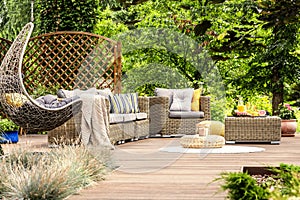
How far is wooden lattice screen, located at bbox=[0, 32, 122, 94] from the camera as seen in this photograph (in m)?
9.09

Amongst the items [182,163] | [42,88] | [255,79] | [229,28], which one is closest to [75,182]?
[182,163]

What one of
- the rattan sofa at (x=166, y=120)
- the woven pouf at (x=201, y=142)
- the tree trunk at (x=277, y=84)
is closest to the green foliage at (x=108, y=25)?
the tree trunk at (x=277, y=84)

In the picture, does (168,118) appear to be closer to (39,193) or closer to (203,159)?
(203,159)

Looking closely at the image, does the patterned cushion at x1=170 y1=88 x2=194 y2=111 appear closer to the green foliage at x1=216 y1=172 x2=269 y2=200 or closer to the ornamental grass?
the ornamental grass

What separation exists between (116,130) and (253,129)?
1.77m

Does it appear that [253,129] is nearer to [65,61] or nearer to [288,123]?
[288,123]

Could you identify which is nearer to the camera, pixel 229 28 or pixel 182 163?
pixel 182 163

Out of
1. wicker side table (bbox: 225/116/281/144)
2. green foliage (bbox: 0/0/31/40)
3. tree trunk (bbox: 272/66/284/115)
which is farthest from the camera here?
green foliage (bbox: 0/0/31/40)

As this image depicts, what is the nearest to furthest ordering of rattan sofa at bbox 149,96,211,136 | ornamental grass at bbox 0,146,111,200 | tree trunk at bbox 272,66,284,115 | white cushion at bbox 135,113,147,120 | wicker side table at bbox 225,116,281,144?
ornamental grass at bbox 0,146,111,200
wicker side table at bbox 225,116,281,144
white cushion at bbox 135,113,147,120
rattan sofa at bbox 149,96,211,136
tree trunk at bbox 272,66,284,115

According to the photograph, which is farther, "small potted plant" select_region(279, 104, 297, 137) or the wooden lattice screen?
the wooden lattice screen

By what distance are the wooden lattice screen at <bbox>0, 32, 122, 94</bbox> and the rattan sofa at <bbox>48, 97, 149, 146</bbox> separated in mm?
967

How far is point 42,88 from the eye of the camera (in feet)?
30.0

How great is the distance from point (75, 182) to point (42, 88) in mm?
5585

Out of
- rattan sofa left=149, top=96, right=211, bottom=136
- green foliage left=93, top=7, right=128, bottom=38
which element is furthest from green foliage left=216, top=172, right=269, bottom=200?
green foliage left=93, top=7, right=128, bottom=38
